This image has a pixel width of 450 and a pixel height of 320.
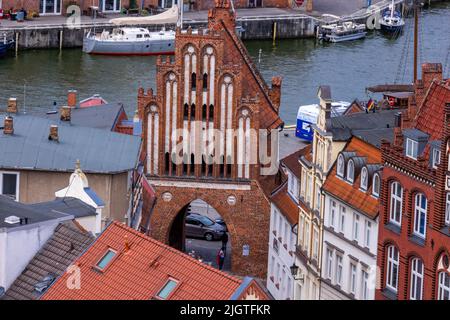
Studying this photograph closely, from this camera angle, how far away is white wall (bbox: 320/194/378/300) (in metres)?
62.5

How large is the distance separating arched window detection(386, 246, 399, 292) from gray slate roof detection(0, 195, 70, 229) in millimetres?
10710

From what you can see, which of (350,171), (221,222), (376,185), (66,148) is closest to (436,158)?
(376,185)

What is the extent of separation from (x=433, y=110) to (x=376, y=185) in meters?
2.90

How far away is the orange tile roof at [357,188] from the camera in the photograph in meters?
63.2

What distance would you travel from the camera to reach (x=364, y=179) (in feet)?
210

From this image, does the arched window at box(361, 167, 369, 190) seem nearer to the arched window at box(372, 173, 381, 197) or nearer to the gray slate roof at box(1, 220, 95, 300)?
the arched window at box(372, 173, 381, 197)

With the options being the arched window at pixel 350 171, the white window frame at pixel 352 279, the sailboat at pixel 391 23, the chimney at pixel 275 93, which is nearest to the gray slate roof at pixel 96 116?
the chimney at pixel 275 93

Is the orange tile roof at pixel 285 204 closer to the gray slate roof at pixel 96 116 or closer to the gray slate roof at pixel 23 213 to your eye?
the gray slate roof at pixel 96 116

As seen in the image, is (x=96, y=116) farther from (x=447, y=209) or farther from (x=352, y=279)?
(x=447, y=209)

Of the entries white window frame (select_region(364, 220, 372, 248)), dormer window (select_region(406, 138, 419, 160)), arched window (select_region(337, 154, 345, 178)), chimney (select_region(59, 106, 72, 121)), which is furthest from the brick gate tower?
dormer window (select_region(406, 138, 419, 160))

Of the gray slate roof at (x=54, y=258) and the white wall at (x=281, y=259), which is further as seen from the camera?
the white wall at (x=281, y=259)

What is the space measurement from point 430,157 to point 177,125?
75.7ft
